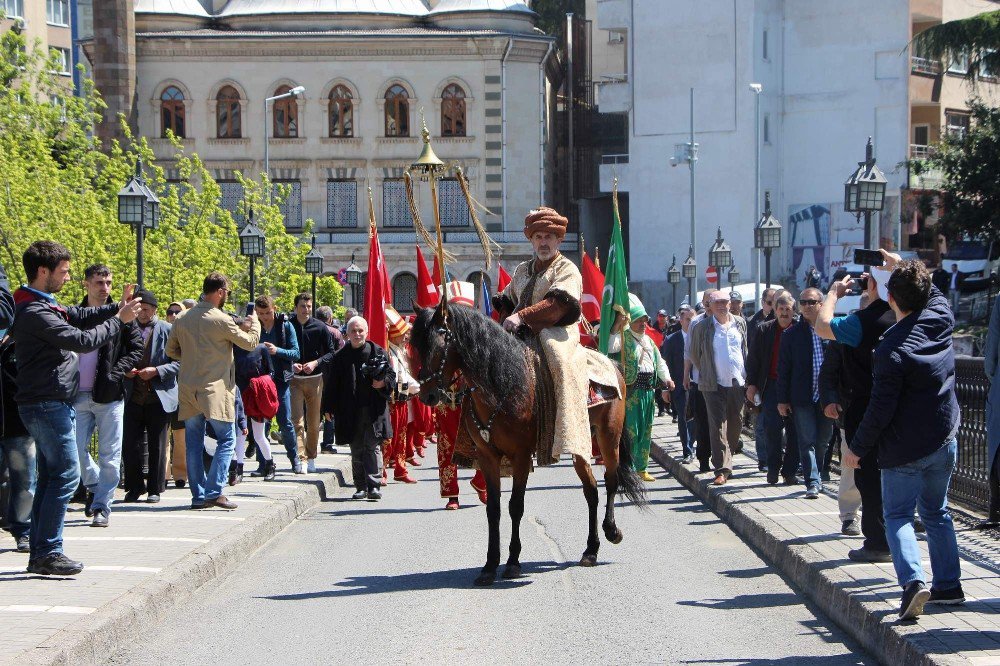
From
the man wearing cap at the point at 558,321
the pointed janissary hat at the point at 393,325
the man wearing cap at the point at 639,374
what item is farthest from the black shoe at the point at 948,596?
the pointed janissary hat at the point at 393,325

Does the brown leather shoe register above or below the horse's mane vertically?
below

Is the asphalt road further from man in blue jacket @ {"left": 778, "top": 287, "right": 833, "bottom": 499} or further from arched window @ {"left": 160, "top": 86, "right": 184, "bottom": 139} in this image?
arched window @ {"left": 160, "top": 86, "right": 184, "bottom": 139}

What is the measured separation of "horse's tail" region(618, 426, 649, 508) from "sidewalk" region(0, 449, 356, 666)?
312cm

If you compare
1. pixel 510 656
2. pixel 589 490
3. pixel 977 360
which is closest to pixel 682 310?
pixel 977 360

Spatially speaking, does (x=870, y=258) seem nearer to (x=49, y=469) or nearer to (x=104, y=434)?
(x=49, y=469)

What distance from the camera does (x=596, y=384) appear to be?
438 inches

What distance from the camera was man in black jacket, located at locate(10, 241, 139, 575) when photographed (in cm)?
943

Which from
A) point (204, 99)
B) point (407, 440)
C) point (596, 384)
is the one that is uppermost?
point (204, 99)

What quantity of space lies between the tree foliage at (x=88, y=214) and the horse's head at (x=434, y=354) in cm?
1677

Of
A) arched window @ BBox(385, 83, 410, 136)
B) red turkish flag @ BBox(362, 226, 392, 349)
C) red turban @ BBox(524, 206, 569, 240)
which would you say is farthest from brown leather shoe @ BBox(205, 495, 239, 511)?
→ arched window @ BBox(385, 83, 410, 136)

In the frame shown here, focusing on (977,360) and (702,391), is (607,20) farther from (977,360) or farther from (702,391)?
(977,360)

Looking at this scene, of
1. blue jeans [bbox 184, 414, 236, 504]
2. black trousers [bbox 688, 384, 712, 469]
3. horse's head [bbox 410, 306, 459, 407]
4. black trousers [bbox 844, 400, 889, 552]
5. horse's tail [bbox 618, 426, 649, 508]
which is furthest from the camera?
black trousers [bbox 688, 384, 712, 469]

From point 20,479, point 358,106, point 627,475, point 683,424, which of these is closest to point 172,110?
point 358,106

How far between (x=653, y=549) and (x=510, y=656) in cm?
414
